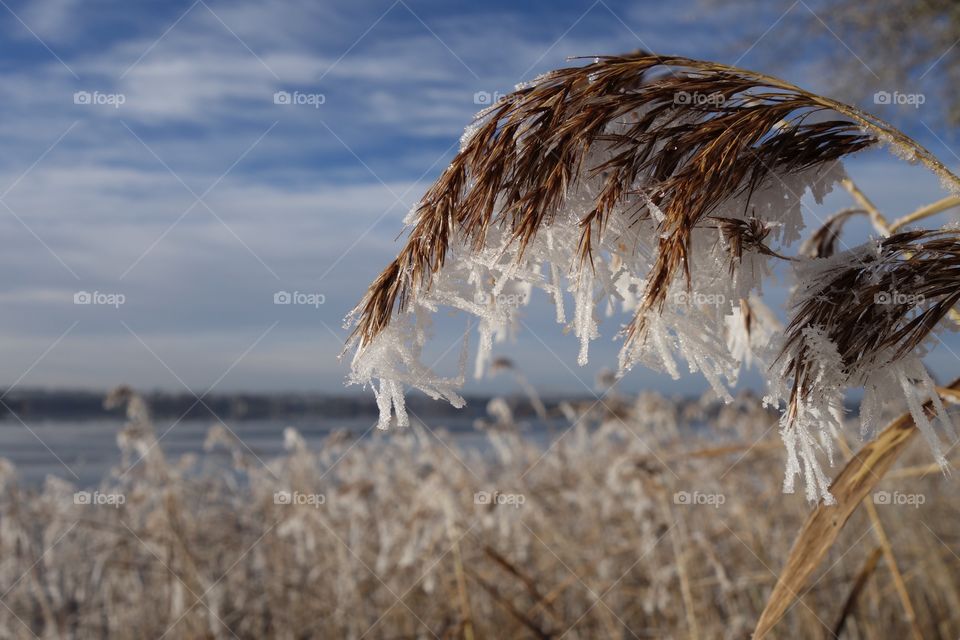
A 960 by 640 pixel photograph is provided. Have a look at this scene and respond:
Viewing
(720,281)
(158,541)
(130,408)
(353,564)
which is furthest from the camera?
(353,564)

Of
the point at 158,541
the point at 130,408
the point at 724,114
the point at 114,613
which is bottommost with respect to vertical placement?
the point at 114,613

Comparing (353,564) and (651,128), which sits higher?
(651,128)

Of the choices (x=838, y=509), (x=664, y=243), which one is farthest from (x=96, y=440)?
(x=664, y=243)

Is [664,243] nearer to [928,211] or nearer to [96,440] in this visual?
[928,211]

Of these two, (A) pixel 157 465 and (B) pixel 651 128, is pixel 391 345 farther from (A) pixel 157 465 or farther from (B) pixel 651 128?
(A) pixel 157 465

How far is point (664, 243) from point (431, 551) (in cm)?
→ 314

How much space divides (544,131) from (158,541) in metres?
3.11

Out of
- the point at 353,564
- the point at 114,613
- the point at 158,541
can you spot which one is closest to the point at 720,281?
the point at 158,541

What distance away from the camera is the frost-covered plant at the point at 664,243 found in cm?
102

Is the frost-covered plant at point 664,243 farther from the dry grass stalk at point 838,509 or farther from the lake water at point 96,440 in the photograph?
the lake water at point 96,440

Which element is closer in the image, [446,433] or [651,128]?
[651,128]

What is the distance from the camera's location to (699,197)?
3.31 ft

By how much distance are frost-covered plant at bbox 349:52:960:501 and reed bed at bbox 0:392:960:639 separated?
6.49ft

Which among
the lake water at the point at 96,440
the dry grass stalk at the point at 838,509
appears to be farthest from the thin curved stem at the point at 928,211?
the lake water at the point at 96,440
